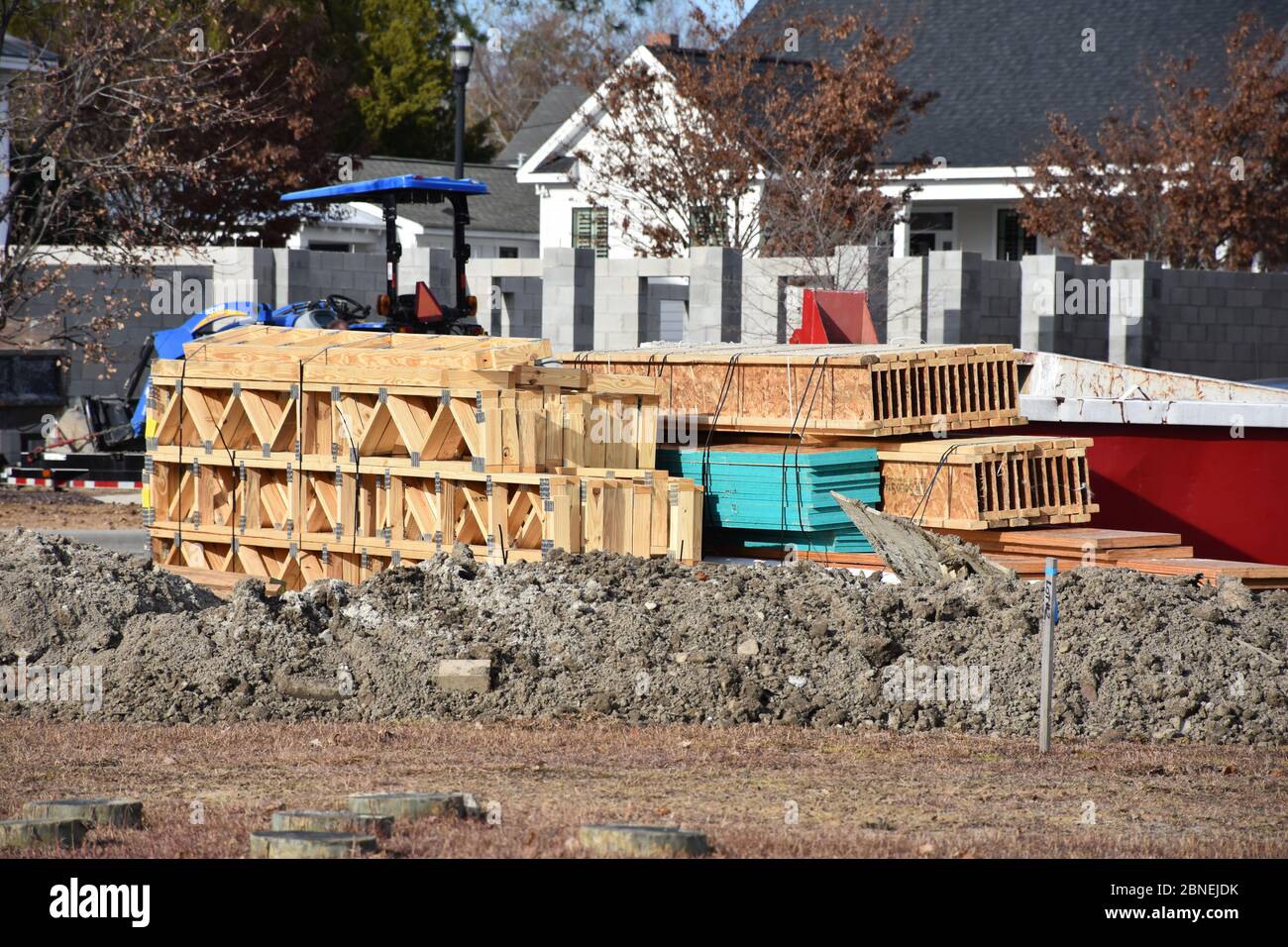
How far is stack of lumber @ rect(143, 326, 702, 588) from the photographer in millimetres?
12914

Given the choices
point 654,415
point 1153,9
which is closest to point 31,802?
point 654,415

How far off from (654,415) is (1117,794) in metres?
6.52

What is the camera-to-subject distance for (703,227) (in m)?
31.5

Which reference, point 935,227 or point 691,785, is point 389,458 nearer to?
point 691,785

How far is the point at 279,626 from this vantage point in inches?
421

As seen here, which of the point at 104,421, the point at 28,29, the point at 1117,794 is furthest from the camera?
the point at 28,29

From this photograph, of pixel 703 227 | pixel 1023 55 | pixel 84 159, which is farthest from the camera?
pixel 1023 55

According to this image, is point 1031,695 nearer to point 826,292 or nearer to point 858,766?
point 858,766

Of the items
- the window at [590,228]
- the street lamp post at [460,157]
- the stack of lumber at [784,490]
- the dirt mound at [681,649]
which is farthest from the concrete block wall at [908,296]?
the window at [590,228]

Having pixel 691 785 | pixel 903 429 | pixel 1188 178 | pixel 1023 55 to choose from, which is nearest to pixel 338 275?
Answer: pixel 903 429

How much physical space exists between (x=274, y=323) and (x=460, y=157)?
818cm

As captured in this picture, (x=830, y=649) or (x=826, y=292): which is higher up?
(x=826, y=292)

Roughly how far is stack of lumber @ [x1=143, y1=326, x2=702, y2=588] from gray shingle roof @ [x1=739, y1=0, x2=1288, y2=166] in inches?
817

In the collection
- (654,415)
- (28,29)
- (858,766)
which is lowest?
(858,766)
